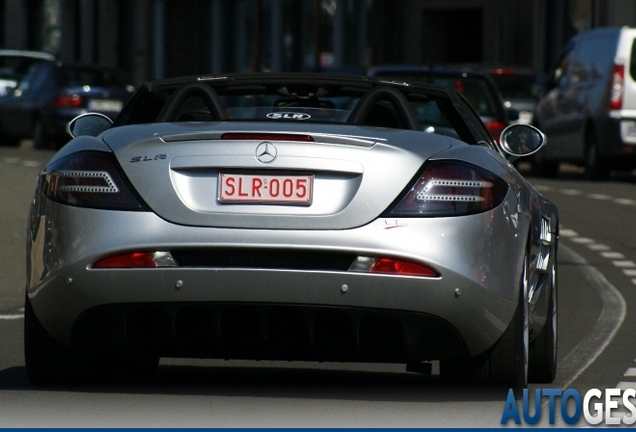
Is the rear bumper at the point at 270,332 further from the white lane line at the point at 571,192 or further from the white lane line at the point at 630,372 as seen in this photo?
the white lane line at the point at 571,192

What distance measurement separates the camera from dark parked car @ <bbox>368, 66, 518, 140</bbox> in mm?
17828

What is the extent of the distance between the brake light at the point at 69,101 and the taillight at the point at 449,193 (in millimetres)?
24505

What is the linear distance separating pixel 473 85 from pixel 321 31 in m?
28.3

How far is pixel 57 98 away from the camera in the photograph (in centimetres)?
3052

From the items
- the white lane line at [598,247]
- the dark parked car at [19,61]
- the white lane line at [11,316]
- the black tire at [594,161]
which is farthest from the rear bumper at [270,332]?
the dark parked car at [19,61]

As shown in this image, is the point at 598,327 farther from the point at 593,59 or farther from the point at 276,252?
the point at 593,59

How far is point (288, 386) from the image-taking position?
701 centimetres

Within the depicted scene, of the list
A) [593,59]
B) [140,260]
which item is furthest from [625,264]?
[593,59]

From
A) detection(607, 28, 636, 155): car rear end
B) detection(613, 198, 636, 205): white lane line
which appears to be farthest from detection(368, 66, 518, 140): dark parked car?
detection(607, 28, 636, 155): car rear end

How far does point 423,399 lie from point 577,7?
34034 mm

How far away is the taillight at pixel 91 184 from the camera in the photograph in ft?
20.8

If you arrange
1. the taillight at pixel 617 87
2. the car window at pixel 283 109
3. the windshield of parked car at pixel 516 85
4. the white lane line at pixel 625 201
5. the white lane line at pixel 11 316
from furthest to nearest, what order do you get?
the windshield of parked car at pixel 516 85
the taillight at pixel 617 87
the white lane line at pixel 625 201
the white lane line at pixel 11 316
the car window at pixel 283 109

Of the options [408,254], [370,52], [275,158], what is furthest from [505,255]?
[370,52]

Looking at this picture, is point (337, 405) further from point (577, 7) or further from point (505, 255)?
point (577, 7)
